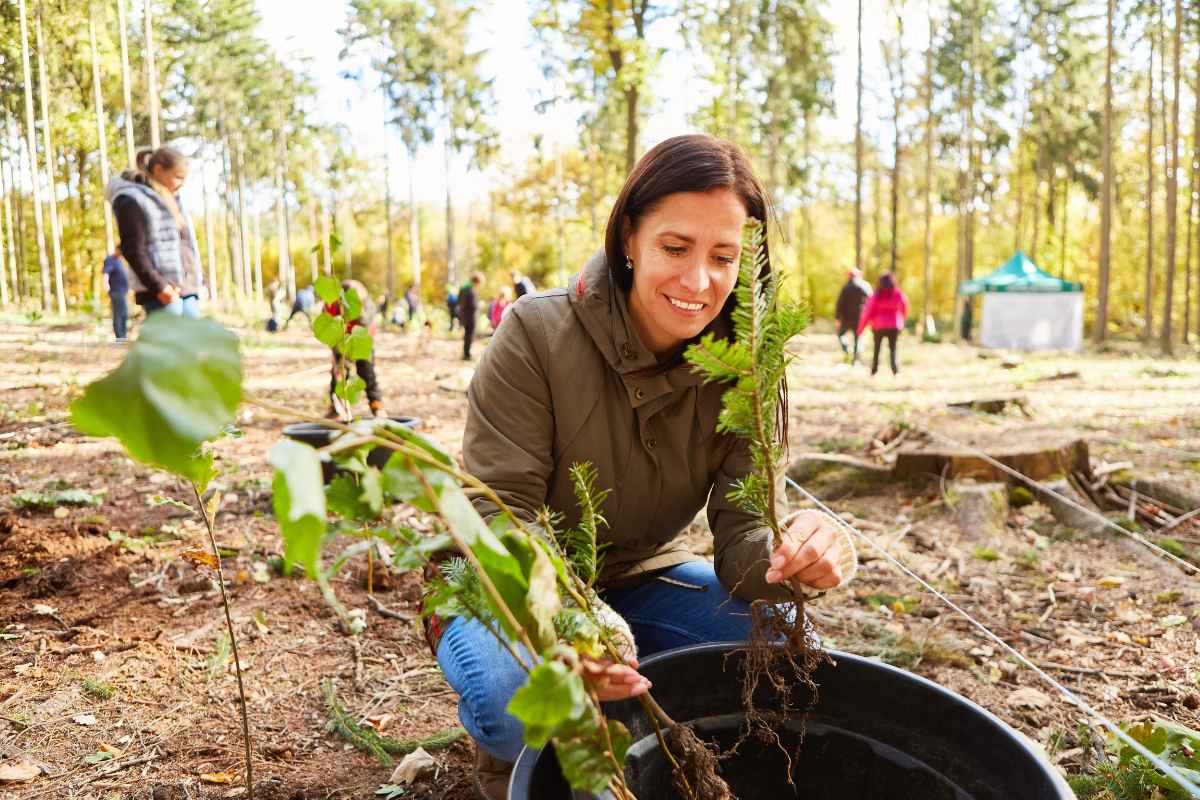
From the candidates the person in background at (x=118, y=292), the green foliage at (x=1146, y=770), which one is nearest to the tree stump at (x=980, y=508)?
the green foliage at (x=1146, y=770)

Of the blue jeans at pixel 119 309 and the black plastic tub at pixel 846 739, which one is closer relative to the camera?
the black plastic tub at pixel 846 739

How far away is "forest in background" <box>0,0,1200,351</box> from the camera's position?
1752 cm

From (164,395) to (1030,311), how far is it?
2152 cm

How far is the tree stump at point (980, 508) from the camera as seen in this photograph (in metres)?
3.59

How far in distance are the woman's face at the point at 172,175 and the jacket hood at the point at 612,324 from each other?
3613 mm

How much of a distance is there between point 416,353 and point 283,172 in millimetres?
23918

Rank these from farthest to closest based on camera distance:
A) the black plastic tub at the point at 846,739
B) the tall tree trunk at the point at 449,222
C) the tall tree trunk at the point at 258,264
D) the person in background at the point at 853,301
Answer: the tall tree trunk at the point at 258,264, the tall tree trunk at the point at 449,222, the person in background at the point at 853,301, the black plastic tub at the point at 846,739

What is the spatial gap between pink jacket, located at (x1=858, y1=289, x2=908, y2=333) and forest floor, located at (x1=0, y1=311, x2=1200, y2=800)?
18.6 ft

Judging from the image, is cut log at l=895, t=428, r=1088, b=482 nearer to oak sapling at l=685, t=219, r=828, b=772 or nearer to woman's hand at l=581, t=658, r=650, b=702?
oak sapling at l=685, t=219, r=828, b=772

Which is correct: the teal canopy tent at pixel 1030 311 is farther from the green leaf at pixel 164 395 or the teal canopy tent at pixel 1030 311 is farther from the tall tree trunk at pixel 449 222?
the green leaf at pixel 164 395

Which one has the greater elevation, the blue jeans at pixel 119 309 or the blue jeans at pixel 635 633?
the blue jeans at pixel 119 309

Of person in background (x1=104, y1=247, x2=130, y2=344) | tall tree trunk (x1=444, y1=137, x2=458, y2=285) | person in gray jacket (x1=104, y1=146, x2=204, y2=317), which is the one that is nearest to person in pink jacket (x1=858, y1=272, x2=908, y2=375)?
person in gray jacket (x1=104, y1=146, x2=204, y2=317)

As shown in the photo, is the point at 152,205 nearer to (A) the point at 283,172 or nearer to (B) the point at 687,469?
(B) the point at 687,469

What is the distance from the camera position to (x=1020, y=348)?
62.4 ft
